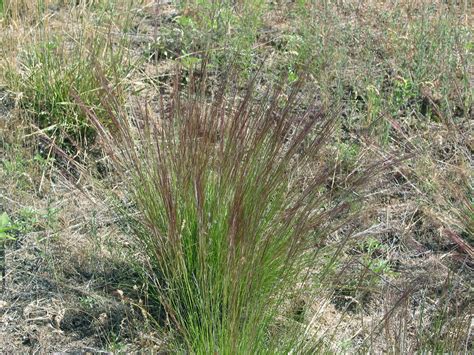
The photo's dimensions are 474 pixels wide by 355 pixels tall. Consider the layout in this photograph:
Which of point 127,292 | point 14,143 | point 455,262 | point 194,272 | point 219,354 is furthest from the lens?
point 14,143

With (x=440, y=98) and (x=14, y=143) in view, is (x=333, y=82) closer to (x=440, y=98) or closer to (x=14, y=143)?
(x=440, y=98)

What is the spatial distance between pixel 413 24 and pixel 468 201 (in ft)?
4.96

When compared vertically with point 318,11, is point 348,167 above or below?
below

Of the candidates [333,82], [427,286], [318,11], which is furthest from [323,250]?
[318,11]

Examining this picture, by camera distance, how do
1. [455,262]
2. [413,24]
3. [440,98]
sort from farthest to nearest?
[413,24] → [440,98] → [455,262]

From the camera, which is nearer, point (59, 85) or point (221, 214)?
point (221, 214)

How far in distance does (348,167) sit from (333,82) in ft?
2.35

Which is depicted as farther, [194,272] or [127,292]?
[127,292]

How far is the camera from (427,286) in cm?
338

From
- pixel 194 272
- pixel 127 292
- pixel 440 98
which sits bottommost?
pixel 127 292

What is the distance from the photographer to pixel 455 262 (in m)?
3.57

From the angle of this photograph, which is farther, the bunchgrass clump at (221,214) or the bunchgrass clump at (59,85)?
the bunchgrass clump at (59,85)

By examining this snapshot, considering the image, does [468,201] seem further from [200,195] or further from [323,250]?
[200,195]

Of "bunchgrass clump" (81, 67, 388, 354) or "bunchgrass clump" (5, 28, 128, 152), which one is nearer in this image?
"bunchgrass clump" (81, 67, 388, 354)
